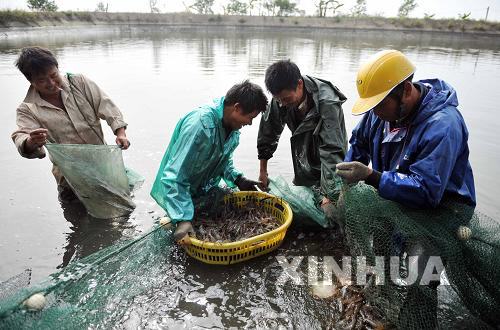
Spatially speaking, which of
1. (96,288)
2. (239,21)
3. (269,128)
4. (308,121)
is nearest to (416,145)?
(308,121)

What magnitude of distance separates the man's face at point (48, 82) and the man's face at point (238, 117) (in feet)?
6.29

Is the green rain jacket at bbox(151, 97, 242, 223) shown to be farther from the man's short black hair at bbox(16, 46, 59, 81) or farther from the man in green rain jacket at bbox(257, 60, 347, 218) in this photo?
the man's short black hair at bbox(16, 46, 59, 81)

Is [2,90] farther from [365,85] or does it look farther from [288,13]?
[288,13]

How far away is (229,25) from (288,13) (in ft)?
75.5

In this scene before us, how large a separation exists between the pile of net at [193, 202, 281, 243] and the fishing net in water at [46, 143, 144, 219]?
43.6 inches

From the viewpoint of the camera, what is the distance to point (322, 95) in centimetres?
359

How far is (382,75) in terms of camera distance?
2.21m

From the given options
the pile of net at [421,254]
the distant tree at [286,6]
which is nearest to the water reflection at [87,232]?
the pile of net at [421,254]

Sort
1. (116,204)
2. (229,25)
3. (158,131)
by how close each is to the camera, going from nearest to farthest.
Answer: (116,204), (158,131), (229,25)

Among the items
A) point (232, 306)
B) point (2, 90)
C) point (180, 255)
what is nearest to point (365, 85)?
point (232, 306)

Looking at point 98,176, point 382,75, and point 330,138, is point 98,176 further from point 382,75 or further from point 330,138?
point 382,75

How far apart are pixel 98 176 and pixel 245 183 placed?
1.69 meters

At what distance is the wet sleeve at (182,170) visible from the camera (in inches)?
117

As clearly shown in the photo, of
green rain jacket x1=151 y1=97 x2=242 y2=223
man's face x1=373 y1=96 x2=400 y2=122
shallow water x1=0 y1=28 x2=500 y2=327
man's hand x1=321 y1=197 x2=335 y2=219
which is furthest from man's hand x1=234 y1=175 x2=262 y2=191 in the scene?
man's face x1=373 y1=96 x2=400 y2=122
